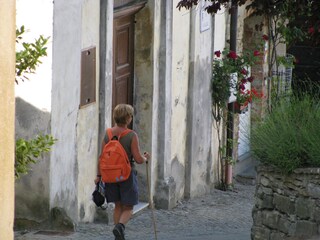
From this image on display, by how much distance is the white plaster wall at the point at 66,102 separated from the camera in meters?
10.5

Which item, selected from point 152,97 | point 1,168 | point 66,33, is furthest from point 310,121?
point 1,168

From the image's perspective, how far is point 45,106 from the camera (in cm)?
1042

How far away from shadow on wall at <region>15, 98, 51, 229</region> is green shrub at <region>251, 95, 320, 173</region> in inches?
79.1

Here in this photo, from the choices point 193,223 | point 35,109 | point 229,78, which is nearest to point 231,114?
point 229,78

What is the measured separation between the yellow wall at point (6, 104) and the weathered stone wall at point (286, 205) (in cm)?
397

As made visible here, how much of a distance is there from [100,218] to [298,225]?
269cm

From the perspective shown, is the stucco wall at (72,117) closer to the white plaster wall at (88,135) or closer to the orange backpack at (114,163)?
the white plaster wall at (88,135)

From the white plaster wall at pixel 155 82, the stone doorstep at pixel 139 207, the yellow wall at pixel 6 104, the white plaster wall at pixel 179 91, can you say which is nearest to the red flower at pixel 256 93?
the white plaster wall at pixel 179 91

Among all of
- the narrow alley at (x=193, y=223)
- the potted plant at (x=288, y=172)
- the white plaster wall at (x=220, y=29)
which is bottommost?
the narrow alley at (x=193, y=223)

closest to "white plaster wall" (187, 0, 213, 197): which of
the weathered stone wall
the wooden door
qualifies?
the wooden door

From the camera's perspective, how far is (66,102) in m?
10.8

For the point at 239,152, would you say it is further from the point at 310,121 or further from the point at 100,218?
the point at 310,121

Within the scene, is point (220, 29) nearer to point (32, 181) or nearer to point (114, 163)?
point (32, 181)

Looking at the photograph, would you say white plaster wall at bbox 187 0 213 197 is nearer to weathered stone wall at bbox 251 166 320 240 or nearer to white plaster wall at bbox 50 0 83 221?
white plaster wall at bbox 50 0 83 221
